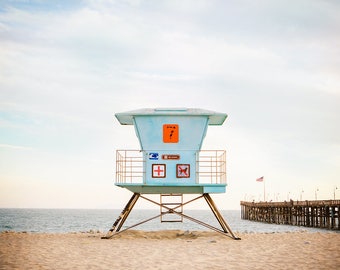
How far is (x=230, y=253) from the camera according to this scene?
1348 cm

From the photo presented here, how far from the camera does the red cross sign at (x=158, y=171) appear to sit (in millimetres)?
16812

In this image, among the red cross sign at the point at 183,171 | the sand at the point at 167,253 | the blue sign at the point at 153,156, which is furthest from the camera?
the blue sign at the point at 153,156

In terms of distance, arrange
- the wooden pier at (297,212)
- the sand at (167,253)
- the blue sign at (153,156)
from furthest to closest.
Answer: the wooden pier at (297,212), the blue sign at (153,156), the sand at (167,253)

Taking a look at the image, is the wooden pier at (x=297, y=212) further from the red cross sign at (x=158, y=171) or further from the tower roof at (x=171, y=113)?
the red cross sign at (x=158, y=171)

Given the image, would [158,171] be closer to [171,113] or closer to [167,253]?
[171,113]

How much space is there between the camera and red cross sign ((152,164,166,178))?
16.8 metres

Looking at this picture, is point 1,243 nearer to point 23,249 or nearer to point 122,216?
point 23,249

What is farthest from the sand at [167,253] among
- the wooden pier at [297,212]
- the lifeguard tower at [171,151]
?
the wooden pier at [297,212]

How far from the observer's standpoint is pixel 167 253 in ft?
44.0

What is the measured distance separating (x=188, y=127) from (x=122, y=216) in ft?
15.4

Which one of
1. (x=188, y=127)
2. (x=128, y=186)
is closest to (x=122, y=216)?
(x=128, y=186)

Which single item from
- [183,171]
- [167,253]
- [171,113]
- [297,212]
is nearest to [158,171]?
[183,171]

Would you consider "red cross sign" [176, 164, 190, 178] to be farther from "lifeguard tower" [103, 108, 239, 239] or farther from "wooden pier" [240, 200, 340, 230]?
"wooden pier" [240, 200, 340, 230]

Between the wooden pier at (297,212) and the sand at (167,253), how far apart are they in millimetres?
29848
